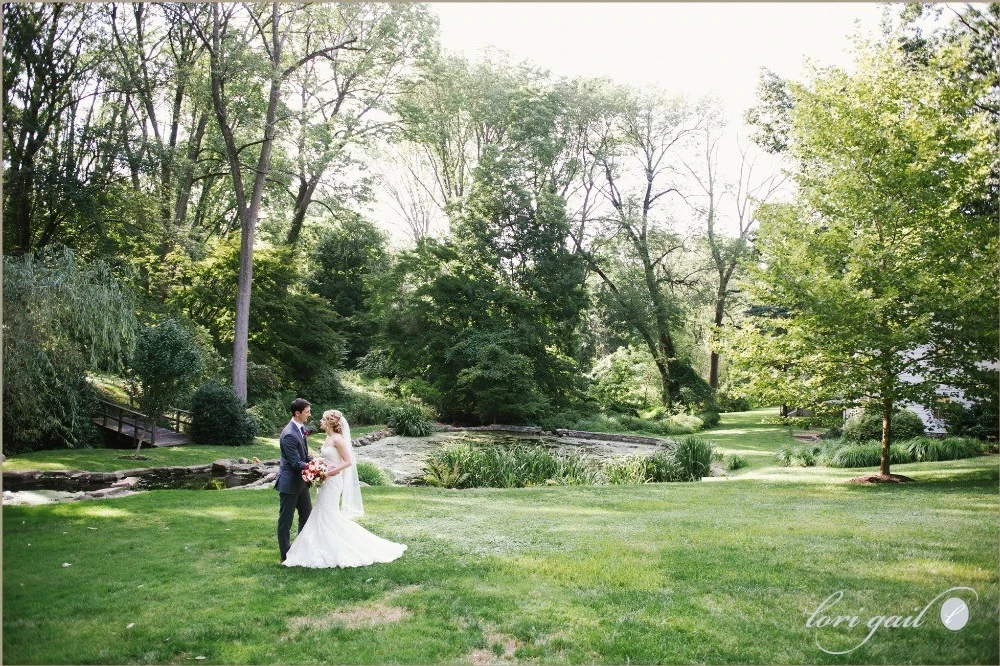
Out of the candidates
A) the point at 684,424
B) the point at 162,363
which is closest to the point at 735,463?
the point at 684,424

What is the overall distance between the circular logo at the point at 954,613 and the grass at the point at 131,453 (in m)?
11.4

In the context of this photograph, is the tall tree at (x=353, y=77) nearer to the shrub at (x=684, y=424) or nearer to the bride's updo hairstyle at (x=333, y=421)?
the shrub at (x=684, y=424)

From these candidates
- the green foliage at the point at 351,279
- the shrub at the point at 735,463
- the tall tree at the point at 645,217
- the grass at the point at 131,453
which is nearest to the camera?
the grass at the point at 131,453

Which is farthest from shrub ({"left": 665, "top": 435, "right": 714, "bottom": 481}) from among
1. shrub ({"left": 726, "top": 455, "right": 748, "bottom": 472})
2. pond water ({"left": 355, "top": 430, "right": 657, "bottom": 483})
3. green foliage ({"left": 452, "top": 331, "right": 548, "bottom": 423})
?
green foliage ({"left": 452, "top": 331, "right": 548, "bottom": 423})

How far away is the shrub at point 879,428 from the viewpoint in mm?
13539

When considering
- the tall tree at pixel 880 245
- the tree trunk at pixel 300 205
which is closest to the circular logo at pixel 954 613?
the tall tree at pixel 880 245

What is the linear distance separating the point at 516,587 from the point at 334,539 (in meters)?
1.79

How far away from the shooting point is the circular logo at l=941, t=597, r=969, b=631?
14.3 ft

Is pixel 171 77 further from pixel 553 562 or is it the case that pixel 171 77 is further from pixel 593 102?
pixel 553 562

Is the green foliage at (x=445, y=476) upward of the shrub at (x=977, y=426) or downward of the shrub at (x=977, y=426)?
downward

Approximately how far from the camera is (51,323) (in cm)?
794

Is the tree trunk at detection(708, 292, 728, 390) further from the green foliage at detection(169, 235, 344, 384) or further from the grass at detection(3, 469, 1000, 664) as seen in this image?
the grass at detection(3, 469, 1000, 664)

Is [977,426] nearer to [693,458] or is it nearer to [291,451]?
[693,458]

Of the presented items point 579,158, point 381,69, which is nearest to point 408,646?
point 381,69
